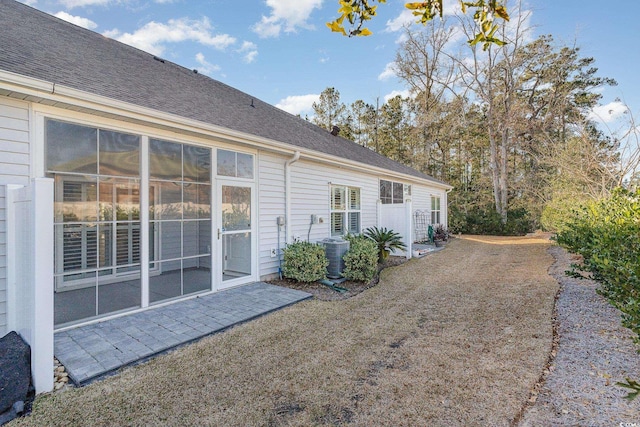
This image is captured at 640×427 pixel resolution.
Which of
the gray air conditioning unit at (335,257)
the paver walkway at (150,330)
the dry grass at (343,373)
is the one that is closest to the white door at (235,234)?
the paver walkway at (150,330)

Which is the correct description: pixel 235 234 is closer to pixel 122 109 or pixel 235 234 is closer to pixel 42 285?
pixel 122 109

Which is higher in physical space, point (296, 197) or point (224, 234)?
point (296, 197)

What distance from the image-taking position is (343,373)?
295cm

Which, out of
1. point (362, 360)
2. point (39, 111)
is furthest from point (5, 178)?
point (362, 360)

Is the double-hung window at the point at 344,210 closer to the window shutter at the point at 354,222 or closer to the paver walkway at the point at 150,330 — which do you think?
the window shutter at the point at 354,222

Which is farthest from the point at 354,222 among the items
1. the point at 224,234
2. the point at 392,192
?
the point at 224,234

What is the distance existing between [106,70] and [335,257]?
17.1ft

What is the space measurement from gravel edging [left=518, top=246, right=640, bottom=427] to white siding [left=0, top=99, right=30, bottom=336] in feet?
16.2

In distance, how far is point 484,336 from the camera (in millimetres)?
3758

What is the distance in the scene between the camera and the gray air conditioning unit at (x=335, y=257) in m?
6.71

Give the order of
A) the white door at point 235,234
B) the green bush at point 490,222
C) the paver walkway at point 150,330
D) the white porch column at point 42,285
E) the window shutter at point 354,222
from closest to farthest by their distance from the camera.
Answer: the white porch column at point 42,285 < the paver walkway at point 150,330 < the white door at point 235,234 < the window shutter at point 354,222 < the green bush at point 490,222

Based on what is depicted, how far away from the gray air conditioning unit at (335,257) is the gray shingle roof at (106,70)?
2664mm

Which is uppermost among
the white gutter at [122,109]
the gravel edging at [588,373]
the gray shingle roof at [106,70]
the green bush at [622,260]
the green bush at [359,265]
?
the gray shingle roof at [106,70]

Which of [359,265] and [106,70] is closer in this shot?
[106,70]
